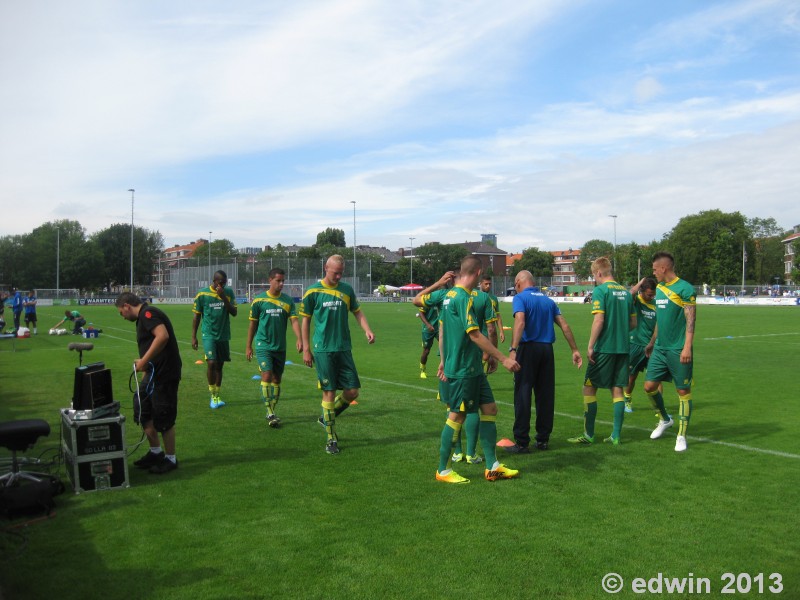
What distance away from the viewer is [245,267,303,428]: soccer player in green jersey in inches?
381

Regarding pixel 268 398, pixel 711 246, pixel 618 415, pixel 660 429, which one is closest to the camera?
pixel 618 415

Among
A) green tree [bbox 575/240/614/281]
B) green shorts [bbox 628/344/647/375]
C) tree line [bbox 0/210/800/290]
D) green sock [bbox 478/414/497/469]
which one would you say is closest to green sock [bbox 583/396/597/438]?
green sock [bbox 478/414/497/469]

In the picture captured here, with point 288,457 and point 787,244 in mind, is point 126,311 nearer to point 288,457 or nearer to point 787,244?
point 288,457

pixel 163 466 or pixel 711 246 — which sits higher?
pixel 711 246

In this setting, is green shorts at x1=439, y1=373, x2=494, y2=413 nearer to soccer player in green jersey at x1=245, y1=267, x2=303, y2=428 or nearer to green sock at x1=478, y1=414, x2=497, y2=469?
green sock at x1=478, y1=414, x2=497, y2=469

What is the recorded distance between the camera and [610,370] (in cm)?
796

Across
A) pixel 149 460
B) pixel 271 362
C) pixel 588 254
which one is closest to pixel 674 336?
pixel 271 362

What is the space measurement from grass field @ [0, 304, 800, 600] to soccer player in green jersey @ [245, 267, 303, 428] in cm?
62

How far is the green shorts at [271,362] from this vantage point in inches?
387

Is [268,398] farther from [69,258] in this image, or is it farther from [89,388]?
[69,258]

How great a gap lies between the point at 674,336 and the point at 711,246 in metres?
99.2

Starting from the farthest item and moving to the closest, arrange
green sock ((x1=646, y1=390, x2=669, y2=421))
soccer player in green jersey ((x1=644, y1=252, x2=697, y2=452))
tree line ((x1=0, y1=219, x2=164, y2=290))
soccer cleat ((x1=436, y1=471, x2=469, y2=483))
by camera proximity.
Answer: tree line ((x1=0, y1=219, x2=164, y2=290)) → green sock ((x1=646, y1=390, x2=669, y2=421)) → soccer player in green jersey ((x1=644, y1=252, x2=697, y2=452)) → soccer cleat ((x1=436, y1=471, x2=469, y2=483))

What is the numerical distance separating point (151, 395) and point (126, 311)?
94 cm

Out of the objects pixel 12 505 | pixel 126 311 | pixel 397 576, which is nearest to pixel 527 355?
pixel 397 576
